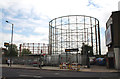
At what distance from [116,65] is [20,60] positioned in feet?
80.7

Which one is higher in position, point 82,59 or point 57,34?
point 57,34

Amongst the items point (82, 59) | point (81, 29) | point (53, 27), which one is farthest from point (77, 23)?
point (82, 59)

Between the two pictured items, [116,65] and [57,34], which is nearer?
[116,65]

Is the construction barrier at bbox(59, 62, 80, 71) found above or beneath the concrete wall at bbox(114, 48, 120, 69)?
beneath

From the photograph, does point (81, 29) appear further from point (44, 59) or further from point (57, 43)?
point (44, 59)

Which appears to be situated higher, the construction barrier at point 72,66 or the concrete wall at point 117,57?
the concrete wall at point 117,57

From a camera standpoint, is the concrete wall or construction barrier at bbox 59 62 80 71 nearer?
construction barrier at bbox 59 62 80 71

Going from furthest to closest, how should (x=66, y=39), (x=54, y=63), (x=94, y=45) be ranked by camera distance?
(x=94, y=45) < (x=66, y=39) < (x=54, y=63)

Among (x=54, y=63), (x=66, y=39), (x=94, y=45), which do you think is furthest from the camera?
(x=94, y=45)

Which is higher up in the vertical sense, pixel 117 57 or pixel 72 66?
pixel 117 57

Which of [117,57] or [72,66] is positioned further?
[117,57]

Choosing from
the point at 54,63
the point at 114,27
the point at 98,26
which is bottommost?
the point at 54,63

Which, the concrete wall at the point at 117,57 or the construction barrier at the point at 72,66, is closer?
the construction barrier at the point at 72,66

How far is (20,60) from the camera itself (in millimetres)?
38312
